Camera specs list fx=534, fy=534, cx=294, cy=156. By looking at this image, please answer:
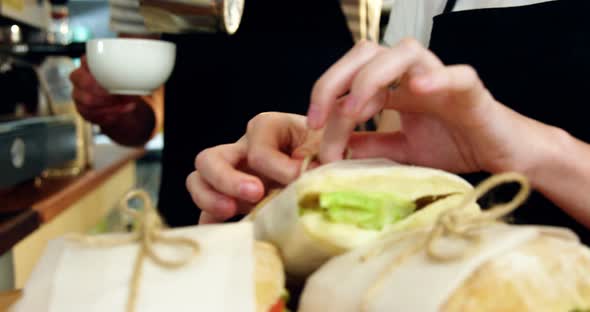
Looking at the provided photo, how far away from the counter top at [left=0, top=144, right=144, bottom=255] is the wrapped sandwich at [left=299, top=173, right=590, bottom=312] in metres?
0.82

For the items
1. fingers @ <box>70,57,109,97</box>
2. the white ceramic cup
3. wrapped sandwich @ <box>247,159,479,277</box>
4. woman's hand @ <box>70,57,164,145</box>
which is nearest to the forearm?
wrapped sandwich @ <box>247,159,479,277</box>

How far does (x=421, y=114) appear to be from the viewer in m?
0.47

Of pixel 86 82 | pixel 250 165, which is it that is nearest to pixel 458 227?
pixel 250 165

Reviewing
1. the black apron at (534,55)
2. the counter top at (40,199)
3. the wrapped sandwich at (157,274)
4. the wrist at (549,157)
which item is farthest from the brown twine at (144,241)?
the counter top at (40,199)

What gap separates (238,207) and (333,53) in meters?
0.21

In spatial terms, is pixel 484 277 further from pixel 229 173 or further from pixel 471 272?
pixel 229 173

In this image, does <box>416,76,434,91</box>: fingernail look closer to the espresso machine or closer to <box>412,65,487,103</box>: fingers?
<box>412,65,487,103</box>: fingers

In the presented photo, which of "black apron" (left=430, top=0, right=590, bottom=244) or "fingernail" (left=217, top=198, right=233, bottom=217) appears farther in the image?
"black apron" (left=430, top=0, right=590, bottom=244)

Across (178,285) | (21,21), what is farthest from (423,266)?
(21,21)

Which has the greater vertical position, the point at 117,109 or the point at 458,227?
the point at 458,227

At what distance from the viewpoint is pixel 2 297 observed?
1.67 feet

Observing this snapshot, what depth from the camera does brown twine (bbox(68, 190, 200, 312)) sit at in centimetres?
32

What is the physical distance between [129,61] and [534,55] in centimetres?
50

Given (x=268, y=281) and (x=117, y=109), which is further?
(x=117, y=109)
